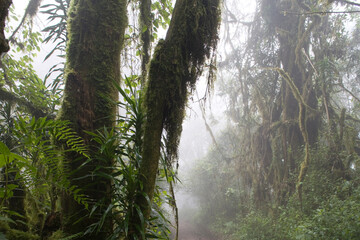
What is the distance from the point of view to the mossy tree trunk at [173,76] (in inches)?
65.3

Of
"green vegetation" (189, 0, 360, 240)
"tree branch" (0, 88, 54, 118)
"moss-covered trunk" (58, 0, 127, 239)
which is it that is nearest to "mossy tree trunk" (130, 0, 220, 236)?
"moss-covered trunk" (58, 0, 127, 239)

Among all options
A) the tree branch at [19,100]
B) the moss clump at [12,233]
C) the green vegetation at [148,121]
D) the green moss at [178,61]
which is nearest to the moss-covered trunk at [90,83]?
the green vegetation at [148,121]

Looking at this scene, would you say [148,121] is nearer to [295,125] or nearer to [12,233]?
[12,233]

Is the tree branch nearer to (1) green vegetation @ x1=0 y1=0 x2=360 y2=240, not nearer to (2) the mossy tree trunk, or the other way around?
(1) green vegetation @ x1=0 y1=0 x2=360 y2=240

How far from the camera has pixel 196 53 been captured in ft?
6.07

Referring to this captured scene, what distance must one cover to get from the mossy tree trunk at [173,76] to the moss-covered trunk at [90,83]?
1.22ft

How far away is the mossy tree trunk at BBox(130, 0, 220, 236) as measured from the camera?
5.44 feet

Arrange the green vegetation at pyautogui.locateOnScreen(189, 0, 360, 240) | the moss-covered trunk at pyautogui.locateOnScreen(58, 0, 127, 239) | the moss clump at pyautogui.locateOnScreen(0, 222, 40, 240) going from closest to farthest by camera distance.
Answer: the moss clump at pyautogui.locateOnScreen(0, 222, 40, 240)
the moss-covered trunk at pyautogui.locateOnScreen(58, 0, 127, 239)
the green vegetation at pyautogui.locateOnScreen(189, 0, 360, 240)

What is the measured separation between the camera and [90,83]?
1844mm

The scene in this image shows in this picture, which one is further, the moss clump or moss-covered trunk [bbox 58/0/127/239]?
moss-covered trunk [bbox 58/0/127/239]

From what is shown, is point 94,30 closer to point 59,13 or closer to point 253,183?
point 59,13

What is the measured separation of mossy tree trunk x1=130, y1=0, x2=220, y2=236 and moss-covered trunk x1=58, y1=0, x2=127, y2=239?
37cm

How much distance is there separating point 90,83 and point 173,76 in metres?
0.77

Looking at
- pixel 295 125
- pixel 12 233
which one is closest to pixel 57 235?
pixel 12 233
